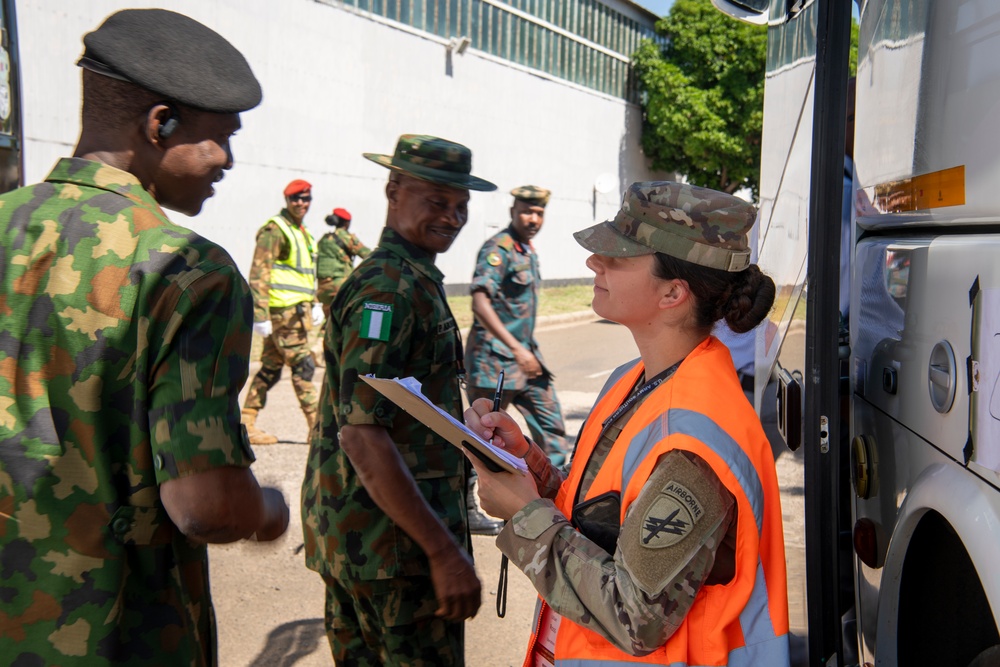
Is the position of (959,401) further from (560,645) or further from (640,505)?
(560,645)

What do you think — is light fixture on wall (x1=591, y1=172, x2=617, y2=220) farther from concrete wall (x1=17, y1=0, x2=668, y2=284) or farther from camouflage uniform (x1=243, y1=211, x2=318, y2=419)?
camouflage uniform (x1=243, y1=211, x2=318, y2=419)

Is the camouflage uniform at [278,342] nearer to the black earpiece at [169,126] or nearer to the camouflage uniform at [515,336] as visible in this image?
the camouflage uniform at [515,336]

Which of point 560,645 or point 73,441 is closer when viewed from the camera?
point 73,441

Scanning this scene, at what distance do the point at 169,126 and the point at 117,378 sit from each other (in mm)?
482

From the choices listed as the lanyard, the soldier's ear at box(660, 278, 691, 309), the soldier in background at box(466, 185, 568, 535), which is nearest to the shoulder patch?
the lanyard

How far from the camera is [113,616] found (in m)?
1.65

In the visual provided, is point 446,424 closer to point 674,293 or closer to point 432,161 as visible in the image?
point 674,293

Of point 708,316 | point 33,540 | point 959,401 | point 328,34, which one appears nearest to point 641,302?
point 708,316

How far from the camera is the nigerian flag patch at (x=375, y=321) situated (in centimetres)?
252

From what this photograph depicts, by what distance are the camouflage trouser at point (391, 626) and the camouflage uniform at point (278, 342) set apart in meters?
4.22

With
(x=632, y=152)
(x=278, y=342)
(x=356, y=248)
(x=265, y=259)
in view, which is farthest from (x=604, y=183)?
(x=278, y=342)

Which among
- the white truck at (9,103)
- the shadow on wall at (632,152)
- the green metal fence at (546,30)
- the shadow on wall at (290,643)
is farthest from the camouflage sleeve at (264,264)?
the shadow on wall at (632,152)

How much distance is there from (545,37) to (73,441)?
80.6ft

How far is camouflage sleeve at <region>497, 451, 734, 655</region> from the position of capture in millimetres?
1566
